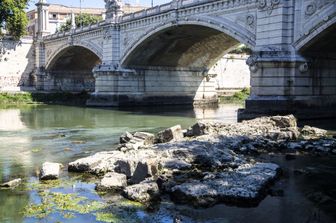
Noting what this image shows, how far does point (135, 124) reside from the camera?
25109 millimetres

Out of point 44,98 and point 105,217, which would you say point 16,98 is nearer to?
point 44,98

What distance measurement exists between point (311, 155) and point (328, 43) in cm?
1163

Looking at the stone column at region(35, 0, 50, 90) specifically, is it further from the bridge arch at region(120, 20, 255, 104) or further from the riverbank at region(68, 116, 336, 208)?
the riverbank at region(68, 116, 336, 208)

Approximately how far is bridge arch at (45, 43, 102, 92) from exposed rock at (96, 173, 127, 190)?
44807 mm

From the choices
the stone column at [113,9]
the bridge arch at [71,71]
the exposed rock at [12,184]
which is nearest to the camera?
the exposed rock at [12,184]

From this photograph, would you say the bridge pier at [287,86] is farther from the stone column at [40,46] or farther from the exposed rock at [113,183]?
the stone column at [40,46]

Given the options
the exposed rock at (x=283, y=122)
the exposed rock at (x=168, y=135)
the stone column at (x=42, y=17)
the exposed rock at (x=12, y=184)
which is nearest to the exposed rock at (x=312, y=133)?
the exposed rock at (x=283, y=122)

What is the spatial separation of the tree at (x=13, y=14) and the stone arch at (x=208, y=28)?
1447 centimetres

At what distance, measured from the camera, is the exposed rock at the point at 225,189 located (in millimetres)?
8742

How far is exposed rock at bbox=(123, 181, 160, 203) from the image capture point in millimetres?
8891

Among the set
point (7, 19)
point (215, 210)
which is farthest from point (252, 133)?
point (7, 19)

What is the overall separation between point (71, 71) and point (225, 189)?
5181 cm

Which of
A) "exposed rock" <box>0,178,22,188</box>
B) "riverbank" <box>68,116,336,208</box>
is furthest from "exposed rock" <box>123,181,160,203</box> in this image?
"exposed rock" <box>0,178,22,188</box>

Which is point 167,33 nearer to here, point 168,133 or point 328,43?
point 328,43
